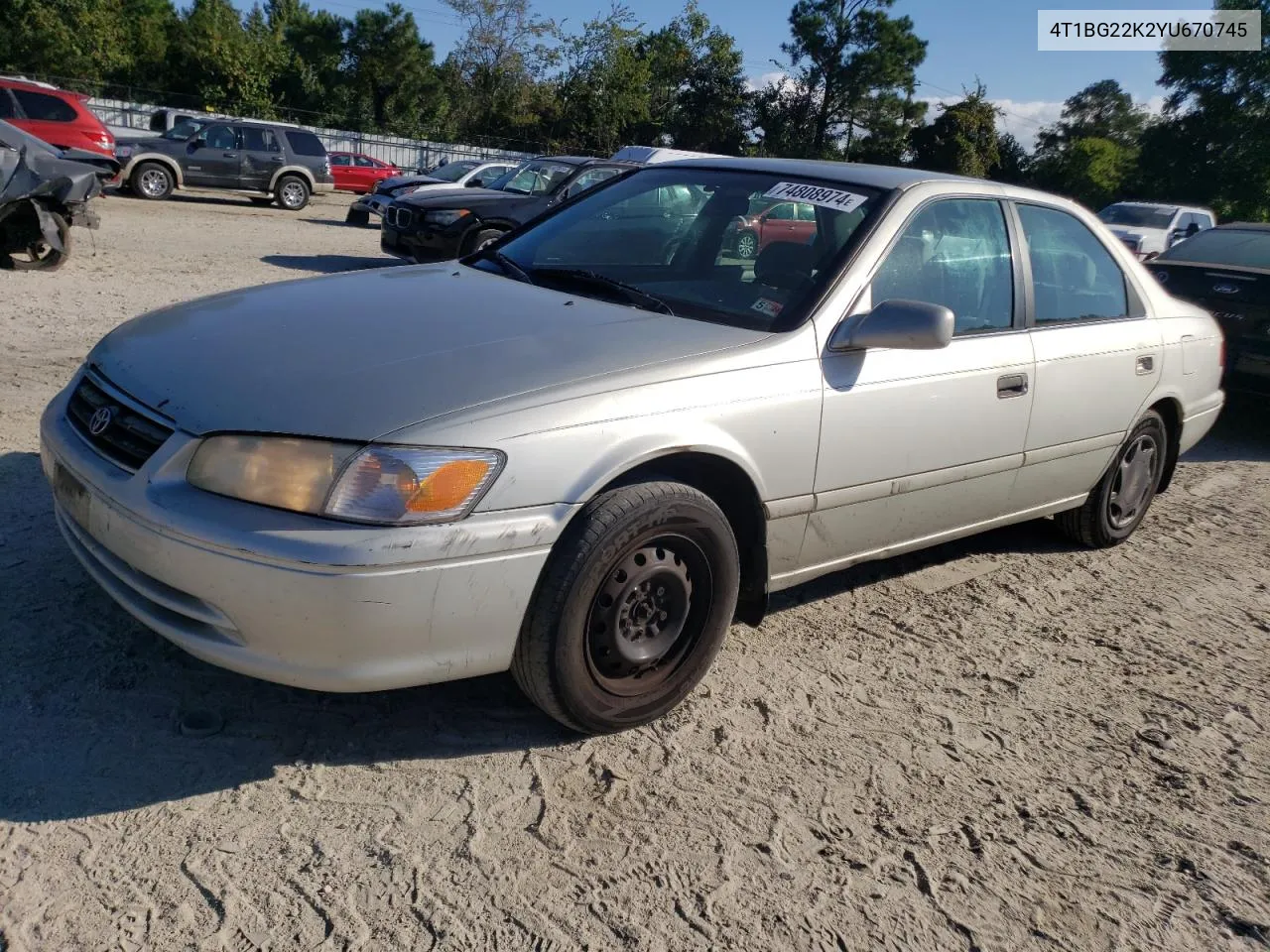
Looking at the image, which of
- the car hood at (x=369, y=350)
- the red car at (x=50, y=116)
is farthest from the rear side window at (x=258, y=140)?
the car hood at (x=369, y=350)

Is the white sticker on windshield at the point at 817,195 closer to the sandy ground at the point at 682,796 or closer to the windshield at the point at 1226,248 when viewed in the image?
the sandy ground at the point at 682,796

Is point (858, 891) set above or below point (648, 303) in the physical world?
below

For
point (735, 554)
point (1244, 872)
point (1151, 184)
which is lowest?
point (1244, 872)

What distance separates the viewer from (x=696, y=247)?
3.97 m

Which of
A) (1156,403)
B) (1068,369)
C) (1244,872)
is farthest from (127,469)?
(1156,403)

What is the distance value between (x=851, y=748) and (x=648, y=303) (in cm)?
153

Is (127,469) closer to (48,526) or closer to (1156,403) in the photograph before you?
(48,526)

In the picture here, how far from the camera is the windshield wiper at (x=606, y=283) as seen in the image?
3.49 m

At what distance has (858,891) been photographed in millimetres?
2521

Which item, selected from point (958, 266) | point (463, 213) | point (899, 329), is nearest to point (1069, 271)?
point (958, 266)

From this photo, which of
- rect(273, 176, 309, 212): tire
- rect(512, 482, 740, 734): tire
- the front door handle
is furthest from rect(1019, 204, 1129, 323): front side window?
rect(273, 176, 309, 212): tire

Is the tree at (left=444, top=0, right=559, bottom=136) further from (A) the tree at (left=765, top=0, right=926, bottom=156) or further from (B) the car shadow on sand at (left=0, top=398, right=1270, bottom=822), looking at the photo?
(B) the car shadow on sand at (left=0, top=398, right=1270, bottom=822)

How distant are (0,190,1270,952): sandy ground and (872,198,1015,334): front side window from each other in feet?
3.93

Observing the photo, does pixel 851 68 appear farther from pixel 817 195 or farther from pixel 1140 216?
pixel 817 195
